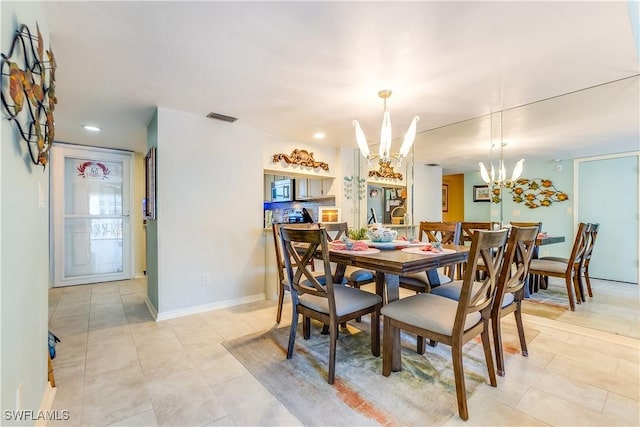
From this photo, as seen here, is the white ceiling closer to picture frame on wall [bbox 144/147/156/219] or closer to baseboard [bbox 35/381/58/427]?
picture frame on wall [bbox 144/147/156/219]

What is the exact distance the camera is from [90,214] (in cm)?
432

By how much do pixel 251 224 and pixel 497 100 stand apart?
285cm

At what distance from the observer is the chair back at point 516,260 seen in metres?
1.62

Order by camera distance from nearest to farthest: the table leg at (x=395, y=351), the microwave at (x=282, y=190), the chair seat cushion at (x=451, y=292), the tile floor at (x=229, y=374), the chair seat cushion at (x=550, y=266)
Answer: the tile floor at (x=229, y=374) < the table leg at (x=395, y=351) < the chair seat cushion at (x=451, y=292) < the chair seat cushion at (x=550, y=266) < the microwave at (x=282, y=190)

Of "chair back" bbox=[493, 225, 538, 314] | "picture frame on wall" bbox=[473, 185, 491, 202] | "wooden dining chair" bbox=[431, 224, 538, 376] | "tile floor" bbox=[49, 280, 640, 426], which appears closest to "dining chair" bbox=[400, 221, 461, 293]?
"wooden dining chair" bbox=[431, 224, 538, 376]

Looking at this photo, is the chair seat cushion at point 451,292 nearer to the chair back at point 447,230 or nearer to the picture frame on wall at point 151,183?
the chair back at point 447,230

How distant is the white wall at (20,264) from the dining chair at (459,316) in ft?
5.46

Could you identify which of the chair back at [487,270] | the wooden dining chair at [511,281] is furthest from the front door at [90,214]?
the chair back at [487,270]

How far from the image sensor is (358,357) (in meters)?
2.00

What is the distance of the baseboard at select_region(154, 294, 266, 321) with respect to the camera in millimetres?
2797

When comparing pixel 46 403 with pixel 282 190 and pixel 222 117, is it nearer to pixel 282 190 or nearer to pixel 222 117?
pixel 222 117

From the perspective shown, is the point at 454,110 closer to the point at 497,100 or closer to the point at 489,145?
the point at 497,100

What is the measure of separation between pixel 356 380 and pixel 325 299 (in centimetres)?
51

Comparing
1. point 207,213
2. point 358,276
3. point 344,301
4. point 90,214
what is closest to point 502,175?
point 358,276
